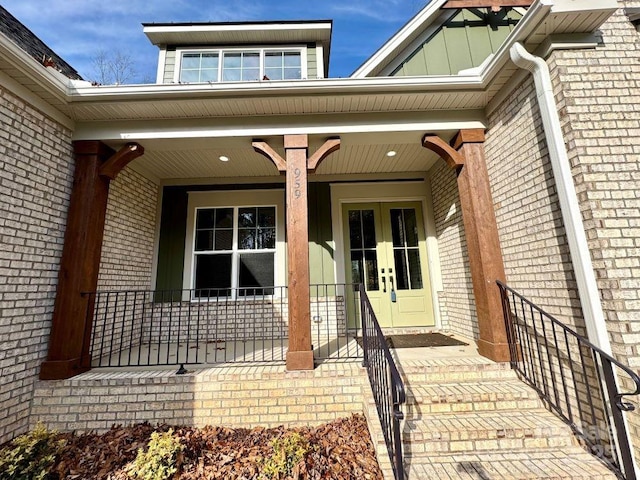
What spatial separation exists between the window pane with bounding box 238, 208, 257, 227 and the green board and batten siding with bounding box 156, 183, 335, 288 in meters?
0.41

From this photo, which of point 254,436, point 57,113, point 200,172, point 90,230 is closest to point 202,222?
point 200,172

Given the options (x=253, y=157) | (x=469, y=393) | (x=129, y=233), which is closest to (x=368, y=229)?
(x=253, y=157)

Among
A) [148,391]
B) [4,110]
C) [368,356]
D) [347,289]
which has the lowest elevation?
[148,391]

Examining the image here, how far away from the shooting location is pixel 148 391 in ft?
9.30

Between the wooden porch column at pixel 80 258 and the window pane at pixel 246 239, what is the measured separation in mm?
2068

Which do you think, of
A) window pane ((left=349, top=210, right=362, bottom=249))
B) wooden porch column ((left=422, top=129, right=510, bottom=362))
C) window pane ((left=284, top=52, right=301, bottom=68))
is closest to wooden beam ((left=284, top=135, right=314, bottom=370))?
wooden porch column ((left=422, top=129, right=510, bottom=362))

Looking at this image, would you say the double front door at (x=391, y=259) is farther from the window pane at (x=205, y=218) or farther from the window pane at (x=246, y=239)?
the window pane at (x=205, y=218)

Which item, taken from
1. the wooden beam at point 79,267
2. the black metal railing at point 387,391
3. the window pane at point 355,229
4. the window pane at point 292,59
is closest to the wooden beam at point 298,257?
the black metal railing at point 387,391

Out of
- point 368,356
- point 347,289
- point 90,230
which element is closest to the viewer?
point 368,356

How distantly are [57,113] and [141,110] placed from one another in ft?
2.85

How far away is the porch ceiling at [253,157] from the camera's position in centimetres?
357

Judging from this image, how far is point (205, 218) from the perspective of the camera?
5.21 meters

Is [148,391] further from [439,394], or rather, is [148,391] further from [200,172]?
[200,172]

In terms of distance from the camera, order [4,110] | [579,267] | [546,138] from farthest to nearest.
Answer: [4,110] < [546,138] < [579,267]
